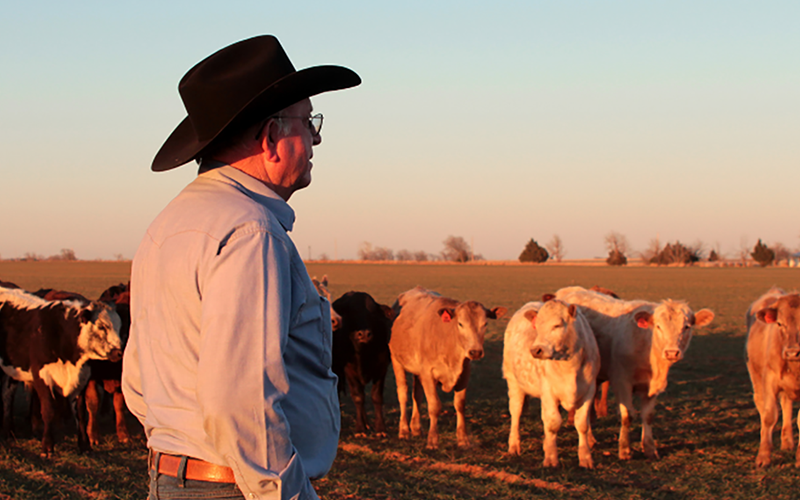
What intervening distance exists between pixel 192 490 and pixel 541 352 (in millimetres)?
6093

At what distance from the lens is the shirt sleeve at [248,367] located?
1.63 meters

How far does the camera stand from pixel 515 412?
28.0 ft

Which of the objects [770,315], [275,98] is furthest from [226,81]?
[770,315]

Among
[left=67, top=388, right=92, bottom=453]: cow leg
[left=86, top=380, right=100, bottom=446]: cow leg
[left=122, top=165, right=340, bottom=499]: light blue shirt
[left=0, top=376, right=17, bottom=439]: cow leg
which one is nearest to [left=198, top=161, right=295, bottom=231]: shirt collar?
[left=122, top=165, right=340, bottom=499]: light blue shirt

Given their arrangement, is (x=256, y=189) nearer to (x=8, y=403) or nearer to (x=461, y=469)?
(x=461, y=469)

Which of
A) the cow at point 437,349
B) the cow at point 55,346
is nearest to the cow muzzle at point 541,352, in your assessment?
the cow at point 437,349

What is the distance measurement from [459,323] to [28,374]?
5459 millimetres

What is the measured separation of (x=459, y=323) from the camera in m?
8.88

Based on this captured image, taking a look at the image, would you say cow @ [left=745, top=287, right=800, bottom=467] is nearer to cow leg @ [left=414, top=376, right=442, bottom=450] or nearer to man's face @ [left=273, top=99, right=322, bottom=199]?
cow leg @ [left=414, top=376, right=442, bottom=450]

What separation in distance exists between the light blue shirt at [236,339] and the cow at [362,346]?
778 centimetres

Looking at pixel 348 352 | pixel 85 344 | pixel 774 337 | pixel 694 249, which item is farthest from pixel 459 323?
pixel 694 249

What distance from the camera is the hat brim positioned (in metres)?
1.91

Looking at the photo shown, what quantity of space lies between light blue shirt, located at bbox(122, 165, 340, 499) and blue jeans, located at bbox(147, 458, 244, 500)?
8 centimetres

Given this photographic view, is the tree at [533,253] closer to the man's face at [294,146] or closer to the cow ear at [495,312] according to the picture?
the cow ear at [495,312]
